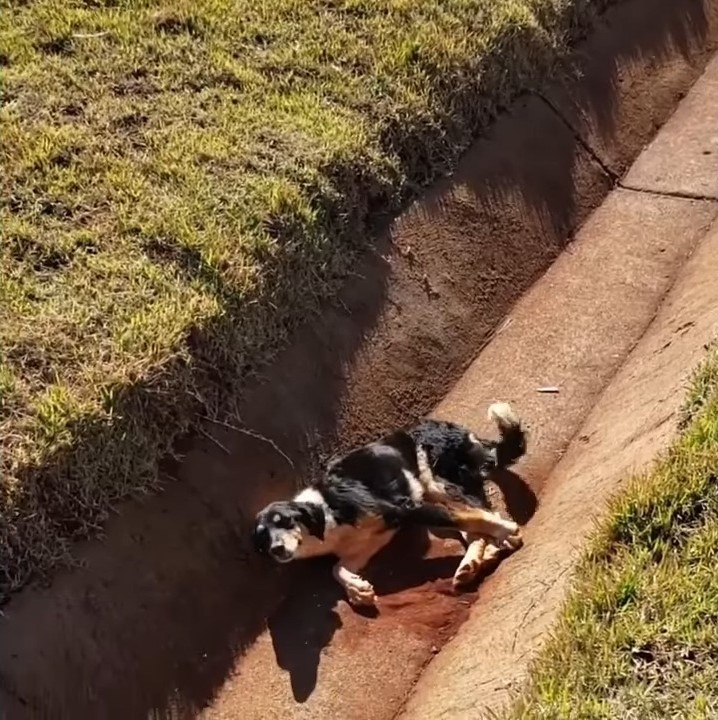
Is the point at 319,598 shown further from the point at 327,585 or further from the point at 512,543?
the point at 512,543

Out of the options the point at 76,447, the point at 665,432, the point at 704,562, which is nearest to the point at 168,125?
the point at 76,447

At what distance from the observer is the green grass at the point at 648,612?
4105mm

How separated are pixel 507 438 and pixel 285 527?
52.6 inches

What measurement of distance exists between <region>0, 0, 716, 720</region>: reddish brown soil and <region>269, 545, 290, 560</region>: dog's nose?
215 mm

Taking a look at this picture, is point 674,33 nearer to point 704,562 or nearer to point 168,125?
point 168,125

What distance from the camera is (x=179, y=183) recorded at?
668 cm

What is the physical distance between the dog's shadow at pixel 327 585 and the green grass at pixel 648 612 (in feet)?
3.55

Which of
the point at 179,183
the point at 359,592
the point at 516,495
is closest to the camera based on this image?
the point at 359,592

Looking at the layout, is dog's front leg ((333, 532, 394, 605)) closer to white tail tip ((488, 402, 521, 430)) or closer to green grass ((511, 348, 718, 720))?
white tail tip ((488, 402, 521, 430))

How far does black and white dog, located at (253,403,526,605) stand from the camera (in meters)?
5.62

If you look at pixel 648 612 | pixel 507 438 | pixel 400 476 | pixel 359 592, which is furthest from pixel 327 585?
pixel 648 612

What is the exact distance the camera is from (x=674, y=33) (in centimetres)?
979

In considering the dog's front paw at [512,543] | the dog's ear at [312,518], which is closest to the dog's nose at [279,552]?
the dog's ear at [312,518]

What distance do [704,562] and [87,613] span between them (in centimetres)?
247
